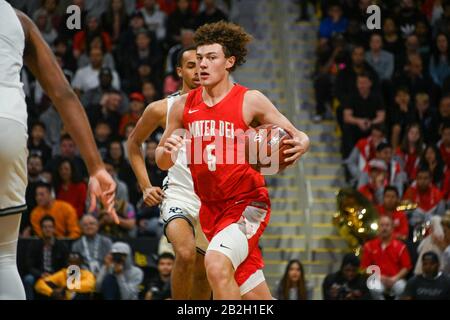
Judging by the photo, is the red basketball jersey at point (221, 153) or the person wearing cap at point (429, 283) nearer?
the red basketball jersey at point (221, 153)

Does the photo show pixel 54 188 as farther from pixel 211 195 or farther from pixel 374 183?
pixel 211 195

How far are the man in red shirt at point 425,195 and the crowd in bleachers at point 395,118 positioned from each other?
13 mm

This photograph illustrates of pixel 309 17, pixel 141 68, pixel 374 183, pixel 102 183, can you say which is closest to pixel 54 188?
pixel 141 68

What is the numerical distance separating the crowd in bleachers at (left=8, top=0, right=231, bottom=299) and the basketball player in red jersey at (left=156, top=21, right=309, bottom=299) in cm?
405

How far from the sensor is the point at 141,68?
13.9 m

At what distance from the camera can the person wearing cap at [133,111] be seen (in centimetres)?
1303

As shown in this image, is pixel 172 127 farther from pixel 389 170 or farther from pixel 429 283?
pixel 389 170

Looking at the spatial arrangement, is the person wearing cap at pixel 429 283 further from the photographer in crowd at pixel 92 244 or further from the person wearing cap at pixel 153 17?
the person wearing cap at pixel 153 17

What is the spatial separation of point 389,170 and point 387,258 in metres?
1.93

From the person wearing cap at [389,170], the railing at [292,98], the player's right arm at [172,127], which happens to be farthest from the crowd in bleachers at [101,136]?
the player's right arm at [172,127]

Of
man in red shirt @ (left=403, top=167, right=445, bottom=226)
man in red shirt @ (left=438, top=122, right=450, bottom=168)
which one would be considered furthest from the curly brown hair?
man in red shirt @ (left=438, top=122, right=450, bottom=168)

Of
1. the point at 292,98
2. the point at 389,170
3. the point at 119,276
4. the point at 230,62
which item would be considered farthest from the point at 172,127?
the point at 292,98

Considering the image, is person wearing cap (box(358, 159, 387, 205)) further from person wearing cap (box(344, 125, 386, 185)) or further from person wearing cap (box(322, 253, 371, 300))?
person wearing cap (box(322, 253, 371, 300))

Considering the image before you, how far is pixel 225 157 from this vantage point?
6.30 metres
